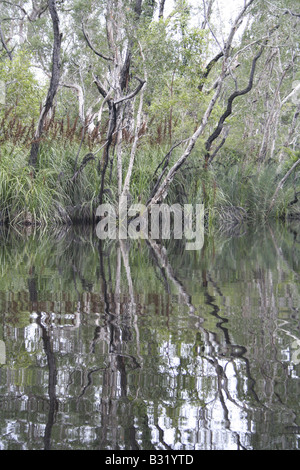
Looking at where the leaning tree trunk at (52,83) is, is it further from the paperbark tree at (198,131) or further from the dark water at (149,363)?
the dark water at (149,363)

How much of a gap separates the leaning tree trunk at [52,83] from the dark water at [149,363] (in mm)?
5217

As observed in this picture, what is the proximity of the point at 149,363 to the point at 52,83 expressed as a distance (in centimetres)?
729

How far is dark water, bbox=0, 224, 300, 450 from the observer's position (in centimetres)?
122

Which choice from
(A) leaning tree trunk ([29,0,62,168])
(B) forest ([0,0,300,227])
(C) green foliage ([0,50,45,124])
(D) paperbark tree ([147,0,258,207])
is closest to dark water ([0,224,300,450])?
(D) paperbark tree ([147,0,258,207])

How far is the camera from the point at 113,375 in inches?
60.9

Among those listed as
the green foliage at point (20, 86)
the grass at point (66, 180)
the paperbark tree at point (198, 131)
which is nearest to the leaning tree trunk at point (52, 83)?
the grass at point (66, 180)

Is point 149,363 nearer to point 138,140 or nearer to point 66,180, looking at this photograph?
point 66,180

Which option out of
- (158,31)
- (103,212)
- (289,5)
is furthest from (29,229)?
(289,5)

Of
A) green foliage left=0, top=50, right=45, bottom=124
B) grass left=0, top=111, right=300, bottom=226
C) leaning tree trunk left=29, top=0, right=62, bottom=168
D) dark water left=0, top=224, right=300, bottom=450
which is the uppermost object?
green foliage left=0, top=50, right=45, bottom=124

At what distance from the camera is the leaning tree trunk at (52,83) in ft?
26.0

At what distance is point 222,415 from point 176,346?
21.6 inches

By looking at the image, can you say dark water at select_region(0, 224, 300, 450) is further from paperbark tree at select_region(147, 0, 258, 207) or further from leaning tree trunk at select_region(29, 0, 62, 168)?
leaning tree trunk at select_region(29, 0, 62, 168)

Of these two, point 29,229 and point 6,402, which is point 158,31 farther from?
A: point 6,402

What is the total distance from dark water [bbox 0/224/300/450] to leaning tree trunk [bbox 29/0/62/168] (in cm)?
522
